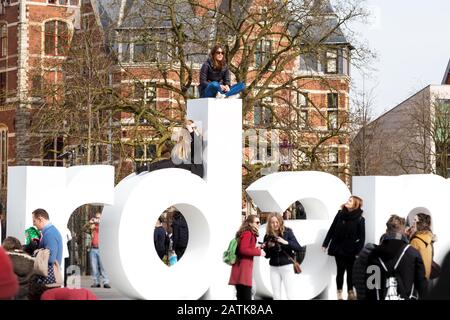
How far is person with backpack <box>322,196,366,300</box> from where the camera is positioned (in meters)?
15.9

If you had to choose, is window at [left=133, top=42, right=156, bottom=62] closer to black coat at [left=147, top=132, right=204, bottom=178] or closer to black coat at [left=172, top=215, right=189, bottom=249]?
black coat at [left=172, top=215, right=189, bottom=249]

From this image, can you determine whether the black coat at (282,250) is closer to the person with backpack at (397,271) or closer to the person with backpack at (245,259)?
the person with backpack at (245,259)

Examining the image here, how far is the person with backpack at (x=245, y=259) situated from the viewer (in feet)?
48.6

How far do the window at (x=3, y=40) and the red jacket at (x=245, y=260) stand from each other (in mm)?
48136

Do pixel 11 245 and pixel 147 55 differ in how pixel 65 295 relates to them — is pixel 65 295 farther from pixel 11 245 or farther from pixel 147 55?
pixel 147 55

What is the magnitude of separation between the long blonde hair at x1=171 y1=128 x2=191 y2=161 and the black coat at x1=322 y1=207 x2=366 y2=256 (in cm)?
225

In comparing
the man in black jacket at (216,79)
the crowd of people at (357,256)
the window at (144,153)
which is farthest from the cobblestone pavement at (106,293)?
the window at (144,153)

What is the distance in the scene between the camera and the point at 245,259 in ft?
48.9

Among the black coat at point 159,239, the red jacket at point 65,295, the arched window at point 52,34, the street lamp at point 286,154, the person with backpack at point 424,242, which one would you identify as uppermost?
the arched window at point 52,34

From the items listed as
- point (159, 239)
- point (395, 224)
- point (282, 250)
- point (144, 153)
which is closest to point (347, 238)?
point (282, 250)

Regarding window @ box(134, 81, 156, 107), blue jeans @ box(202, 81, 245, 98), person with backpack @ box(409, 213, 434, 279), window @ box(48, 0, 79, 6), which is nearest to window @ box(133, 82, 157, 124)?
window @ box(134, 81, 156, 107)

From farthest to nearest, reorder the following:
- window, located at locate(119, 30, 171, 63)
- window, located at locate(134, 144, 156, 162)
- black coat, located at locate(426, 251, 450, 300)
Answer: window, located at locate(119, 30, 171, 63)
window, located at locate(134, 144, 156, 162)
black coat, located at locate(426, 251, 450, 300)

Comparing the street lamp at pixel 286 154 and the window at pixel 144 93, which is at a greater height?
the window at pixel 144 93
